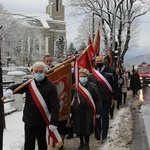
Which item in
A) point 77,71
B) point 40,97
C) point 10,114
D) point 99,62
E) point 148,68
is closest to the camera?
point 40,97

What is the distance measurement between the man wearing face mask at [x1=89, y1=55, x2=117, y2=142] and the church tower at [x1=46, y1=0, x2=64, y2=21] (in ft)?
373

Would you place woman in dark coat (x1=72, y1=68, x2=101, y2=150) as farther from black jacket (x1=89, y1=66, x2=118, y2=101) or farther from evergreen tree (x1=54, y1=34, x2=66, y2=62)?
evergreen tree (x1=54, y1=34, x2=66, y2=62)

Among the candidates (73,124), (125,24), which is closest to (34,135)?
(73,124)

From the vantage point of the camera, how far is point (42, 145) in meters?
6.29

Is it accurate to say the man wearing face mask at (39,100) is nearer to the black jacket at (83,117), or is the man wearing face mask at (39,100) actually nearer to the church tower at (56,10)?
the black jacket at (83,117)

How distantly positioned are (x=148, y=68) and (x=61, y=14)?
267 feet

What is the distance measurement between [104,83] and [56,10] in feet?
383

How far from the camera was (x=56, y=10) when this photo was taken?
12406 cm

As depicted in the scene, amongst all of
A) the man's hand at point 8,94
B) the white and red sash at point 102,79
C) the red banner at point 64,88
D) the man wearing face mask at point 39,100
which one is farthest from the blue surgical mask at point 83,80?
the man's hand at point 8,94

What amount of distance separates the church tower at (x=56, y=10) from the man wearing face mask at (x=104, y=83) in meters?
114

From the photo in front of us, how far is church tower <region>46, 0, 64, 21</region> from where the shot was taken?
122125 mm

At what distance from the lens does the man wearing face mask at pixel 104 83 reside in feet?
29.7

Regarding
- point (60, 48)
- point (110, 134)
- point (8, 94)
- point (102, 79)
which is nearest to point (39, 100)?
point (8, 94)

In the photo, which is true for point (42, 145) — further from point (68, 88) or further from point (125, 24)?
point (125, 24)
